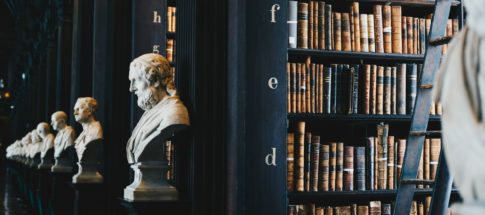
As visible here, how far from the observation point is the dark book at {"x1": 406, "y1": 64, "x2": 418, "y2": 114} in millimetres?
3393

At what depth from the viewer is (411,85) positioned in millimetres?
3406

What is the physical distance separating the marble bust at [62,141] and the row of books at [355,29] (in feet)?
10.3

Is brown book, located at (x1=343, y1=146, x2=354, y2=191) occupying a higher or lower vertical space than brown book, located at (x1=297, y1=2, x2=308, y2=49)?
lower

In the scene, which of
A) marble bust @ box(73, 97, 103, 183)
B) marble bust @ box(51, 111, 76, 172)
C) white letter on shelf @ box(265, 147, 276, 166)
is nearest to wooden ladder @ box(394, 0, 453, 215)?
white letter on shelf @ box(265, 147, 276, 166)

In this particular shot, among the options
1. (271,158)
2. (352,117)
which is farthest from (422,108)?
(352,117)

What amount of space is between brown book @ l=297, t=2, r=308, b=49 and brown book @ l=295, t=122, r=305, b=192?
0.38 metres

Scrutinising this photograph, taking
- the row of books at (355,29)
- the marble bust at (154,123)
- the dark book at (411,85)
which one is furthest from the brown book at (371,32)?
the marble bust at (154,123)

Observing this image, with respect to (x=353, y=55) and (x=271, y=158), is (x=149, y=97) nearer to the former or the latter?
(x=271, y=158)

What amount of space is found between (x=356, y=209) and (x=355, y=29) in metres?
0.88

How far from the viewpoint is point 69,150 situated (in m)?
6.48

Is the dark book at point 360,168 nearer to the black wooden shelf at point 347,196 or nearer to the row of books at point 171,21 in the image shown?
the black wooden shelf at point 347,196

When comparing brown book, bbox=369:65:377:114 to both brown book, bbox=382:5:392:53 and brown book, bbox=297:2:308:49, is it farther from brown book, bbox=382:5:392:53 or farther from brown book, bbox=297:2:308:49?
brown book, bbox=297:2:308:49

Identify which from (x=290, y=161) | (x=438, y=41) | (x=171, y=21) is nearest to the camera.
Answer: (x=438, y=41)

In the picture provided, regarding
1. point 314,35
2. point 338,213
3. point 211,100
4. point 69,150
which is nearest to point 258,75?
point 211,100
